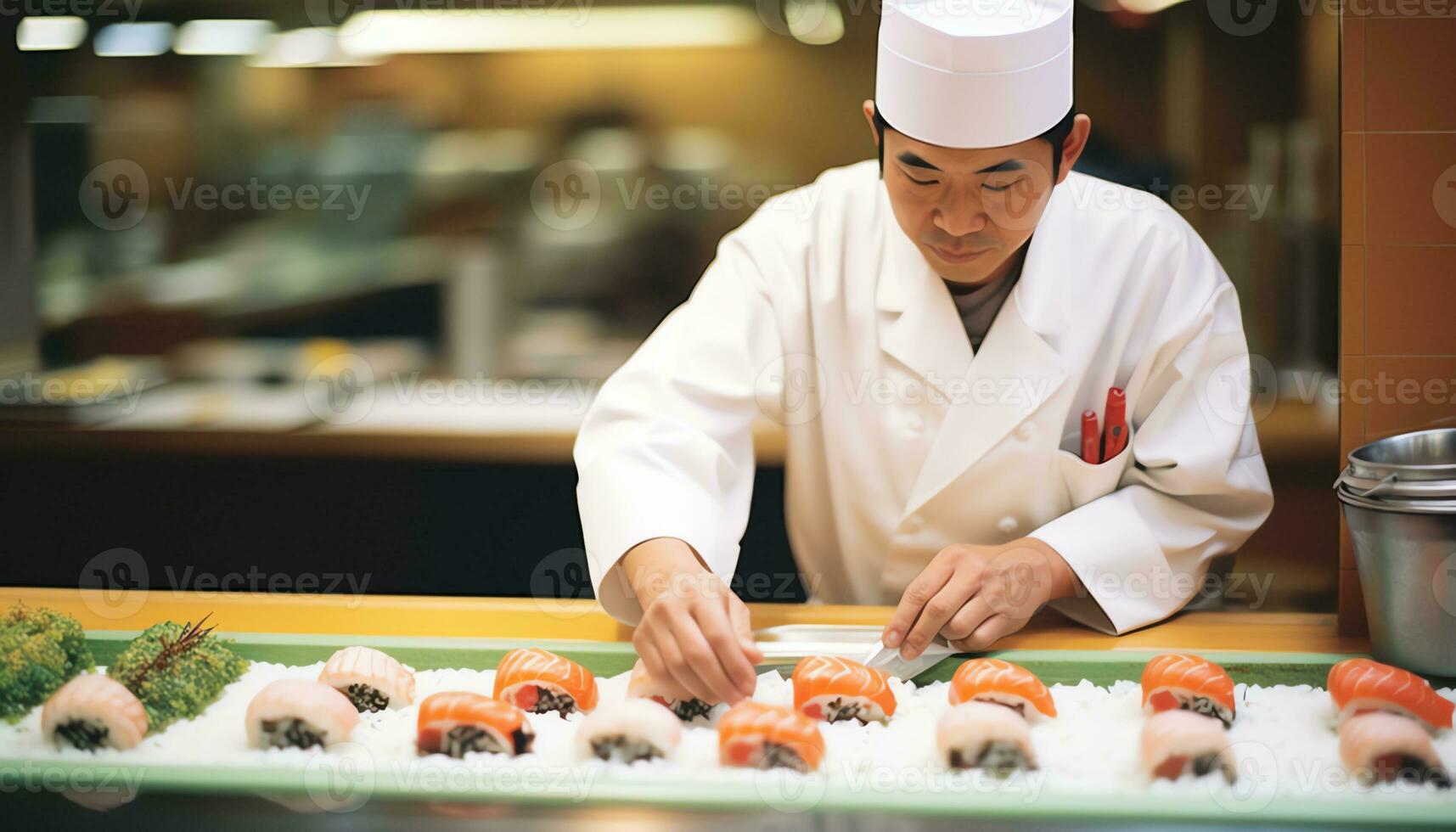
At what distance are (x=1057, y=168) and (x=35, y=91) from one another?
3.24m

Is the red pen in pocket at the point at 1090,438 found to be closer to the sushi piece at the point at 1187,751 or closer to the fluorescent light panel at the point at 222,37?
the sushi piece at the point at 1187,751

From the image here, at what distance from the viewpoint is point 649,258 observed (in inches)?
136

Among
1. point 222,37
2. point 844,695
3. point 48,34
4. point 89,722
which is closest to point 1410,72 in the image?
point 844,695

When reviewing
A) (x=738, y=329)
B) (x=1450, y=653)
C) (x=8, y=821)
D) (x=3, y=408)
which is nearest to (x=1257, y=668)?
(x=1450, y=653)

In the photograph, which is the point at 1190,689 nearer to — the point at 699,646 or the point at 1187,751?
the point at 1187,751

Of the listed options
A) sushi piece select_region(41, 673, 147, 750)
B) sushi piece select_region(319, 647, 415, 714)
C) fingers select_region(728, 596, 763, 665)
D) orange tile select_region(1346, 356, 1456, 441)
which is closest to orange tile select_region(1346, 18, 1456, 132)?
orange tile select_region(1346, 356, 1456, 441)

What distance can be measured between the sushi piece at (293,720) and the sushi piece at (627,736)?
22 cm

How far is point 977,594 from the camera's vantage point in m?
1.29

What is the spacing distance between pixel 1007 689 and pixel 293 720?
632 mm

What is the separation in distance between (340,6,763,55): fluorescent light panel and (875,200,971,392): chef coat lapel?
1.96 meters

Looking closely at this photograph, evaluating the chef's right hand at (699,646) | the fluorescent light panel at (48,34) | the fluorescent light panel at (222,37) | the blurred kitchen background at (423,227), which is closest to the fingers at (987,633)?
the chef's right hand at (699,646)

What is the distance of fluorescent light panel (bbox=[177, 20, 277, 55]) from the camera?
3400mm

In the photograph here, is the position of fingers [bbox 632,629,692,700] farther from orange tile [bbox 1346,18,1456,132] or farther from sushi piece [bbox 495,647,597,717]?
orange tile [bbox 1346,18,1456,132]

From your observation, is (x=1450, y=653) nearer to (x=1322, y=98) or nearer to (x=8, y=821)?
(x=8, y=821)
